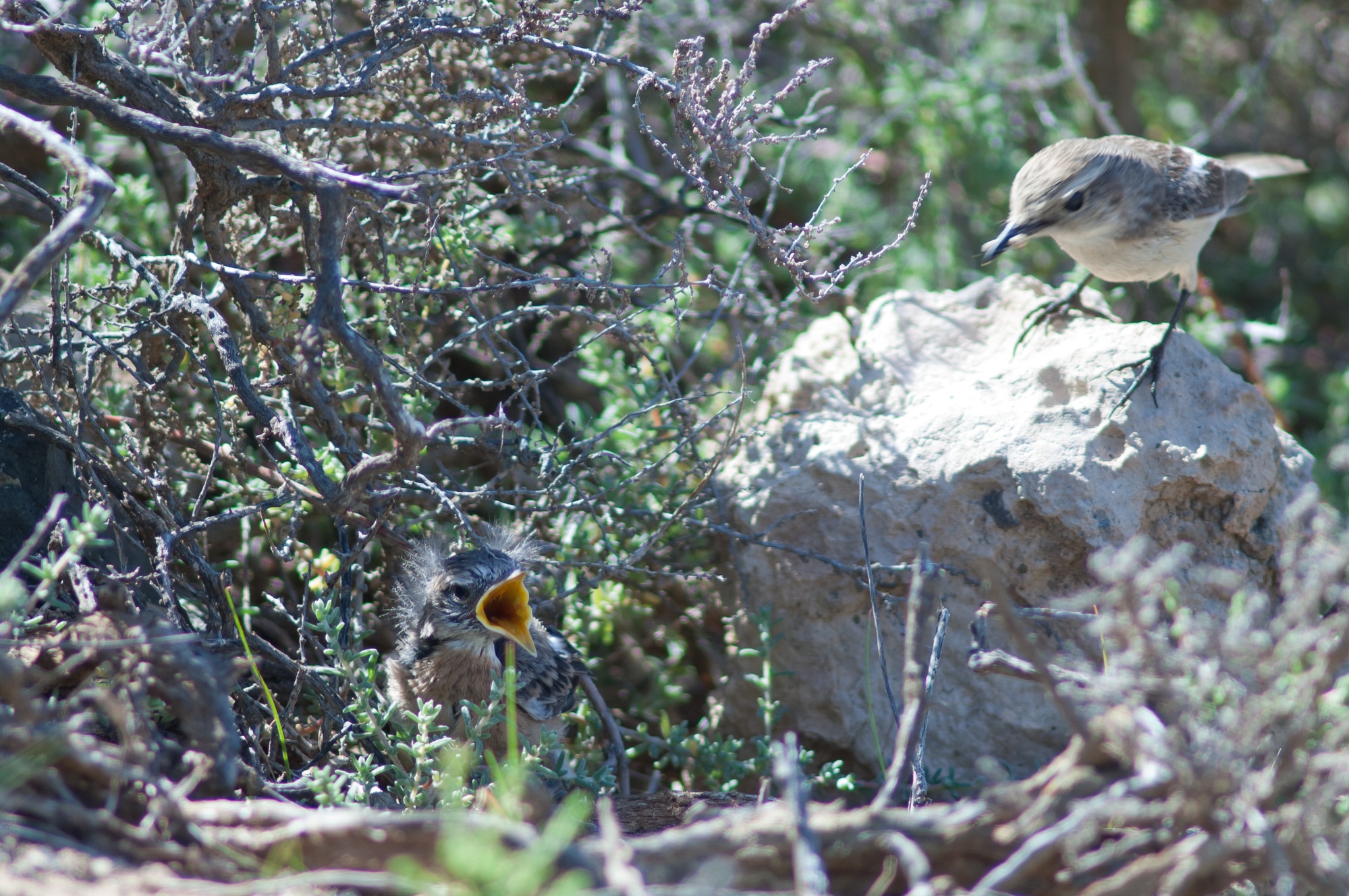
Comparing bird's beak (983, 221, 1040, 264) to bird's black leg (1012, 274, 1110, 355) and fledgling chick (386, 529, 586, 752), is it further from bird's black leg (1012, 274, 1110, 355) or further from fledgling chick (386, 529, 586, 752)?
fledgling chick (386, 529, 586, 752)

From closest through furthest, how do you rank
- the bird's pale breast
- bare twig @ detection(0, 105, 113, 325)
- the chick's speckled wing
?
1. bare twig @ detection(0, 105, 113, 325)
2. the chick's speckled wing
3. the bird's pale breast

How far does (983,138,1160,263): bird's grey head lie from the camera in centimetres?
388

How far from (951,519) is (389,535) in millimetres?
2050

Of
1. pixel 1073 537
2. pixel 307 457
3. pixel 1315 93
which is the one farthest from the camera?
pixel 1315 93

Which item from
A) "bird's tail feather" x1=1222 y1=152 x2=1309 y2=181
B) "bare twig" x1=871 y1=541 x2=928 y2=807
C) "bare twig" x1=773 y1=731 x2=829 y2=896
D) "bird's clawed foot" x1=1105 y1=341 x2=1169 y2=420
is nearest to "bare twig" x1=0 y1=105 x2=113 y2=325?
"bare twig" x1=773 y1=731 x2=829 y2=896

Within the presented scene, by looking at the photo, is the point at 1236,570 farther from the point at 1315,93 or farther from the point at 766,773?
the point at 1315,93

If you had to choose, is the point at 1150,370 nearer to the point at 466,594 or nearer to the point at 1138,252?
the point at 1138,252

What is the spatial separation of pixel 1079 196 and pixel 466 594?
272 cm

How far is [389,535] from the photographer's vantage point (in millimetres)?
3705

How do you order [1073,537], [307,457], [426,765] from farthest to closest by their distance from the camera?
[1073,537], [426,765], [307,457]

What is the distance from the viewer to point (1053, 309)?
430 centimetres

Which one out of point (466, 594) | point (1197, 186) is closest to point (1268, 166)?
point (1197, 186)

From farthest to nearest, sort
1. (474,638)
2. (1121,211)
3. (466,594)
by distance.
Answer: (1121,211) < (474,638) < (466,594)

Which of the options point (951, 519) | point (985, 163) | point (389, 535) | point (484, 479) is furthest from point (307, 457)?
point (985, 163)
